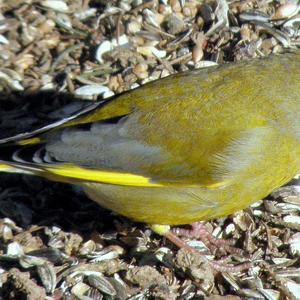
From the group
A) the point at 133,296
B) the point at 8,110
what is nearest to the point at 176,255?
the point at 133,296

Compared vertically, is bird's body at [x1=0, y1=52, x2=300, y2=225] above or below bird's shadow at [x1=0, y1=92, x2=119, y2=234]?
above

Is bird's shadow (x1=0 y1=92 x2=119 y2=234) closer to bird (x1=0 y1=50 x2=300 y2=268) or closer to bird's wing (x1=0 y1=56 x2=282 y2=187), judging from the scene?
bird (x1=0 y1=50 x2=300 y2=268)

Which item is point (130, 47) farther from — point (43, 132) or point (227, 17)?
point (43, 132)

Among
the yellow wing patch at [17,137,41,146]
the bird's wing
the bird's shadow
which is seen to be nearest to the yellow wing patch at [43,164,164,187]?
the bird's wing

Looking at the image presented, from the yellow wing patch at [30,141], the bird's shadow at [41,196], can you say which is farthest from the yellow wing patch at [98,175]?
the bird's shadow at [41,196]

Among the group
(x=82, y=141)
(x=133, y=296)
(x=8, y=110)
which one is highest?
(x=82, y=141)

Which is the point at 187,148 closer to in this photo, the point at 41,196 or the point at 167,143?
the point at 167,143

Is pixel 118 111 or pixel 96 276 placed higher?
pixel 118 111

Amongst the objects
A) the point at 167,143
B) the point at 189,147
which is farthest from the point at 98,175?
the point at 189,147

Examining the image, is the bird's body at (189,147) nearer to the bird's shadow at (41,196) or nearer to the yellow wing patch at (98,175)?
the yellow wing patch at (98,175)
